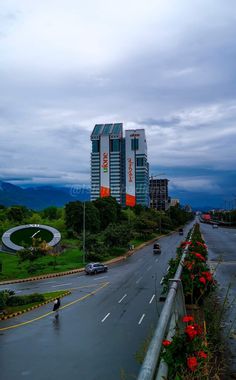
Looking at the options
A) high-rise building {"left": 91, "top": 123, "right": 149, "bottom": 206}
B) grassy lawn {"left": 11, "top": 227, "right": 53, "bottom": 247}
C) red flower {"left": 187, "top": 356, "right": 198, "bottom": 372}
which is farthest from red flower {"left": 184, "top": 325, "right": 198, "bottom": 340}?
high-rise building {"left": 91, "top": 123, "right": 149, "bottom": 206}

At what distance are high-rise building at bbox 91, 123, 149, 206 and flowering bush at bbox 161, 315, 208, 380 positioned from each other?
188938 mm

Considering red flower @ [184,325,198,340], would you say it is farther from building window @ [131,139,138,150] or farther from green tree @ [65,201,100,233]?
building window @ [131,139,138,150]

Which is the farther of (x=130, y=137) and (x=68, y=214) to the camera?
(x=130, y=137)

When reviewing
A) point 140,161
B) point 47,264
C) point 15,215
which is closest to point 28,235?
point 47,264

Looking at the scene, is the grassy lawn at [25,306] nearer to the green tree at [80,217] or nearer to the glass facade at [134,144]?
the green tree at [80,217]

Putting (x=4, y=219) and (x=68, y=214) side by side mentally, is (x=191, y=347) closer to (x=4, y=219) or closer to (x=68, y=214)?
(x=68, y=214)

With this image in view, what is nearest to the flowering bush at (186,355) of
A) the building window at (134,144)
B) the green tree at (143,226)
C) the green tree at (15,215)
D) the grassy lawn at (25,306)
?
the grassy lawn at (25,306)

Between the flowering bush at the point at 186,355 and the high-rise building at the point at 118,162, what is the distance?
188938 millimetres

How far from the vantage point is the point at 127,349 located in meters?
16.9

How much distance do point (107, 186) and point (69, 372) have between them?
18055 cm

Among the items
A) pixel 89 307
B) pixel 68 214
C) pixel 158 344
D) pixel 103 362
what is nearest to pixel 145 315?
pixel 89 307

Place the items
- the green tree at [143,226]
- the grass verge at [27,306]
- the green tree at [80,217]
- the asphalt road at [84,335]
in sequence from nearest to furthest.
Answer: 1. the asphalt road at [84,335]
2. the grass verge at [27,306]
3. the green tree at [80,217]
4. the green tree at [143,226]

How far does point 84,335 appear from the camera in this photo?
63.4 ft

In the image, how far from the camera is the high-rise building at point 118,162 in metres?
194
